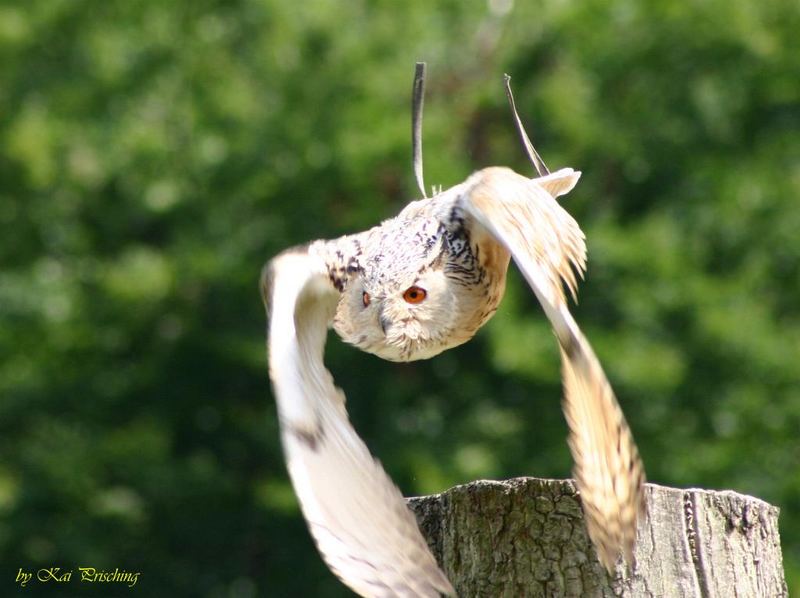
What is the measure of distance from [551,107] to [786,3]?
203 cm

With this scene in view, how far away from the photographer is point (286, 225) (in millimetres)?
11672

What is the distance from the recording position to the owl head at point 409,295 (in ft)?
13.7

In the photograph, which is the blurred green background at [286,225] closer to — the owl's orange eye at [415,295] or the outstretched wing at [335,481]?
the owl's orange eye at [415,295]

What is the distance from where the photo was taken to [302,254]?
446 centimetres

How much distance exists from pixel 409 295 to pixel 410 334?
13 centimetres

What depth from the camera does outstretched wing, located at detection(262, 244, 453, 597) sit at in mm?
3395

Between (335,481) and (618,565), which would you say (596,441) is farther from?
(335,481)

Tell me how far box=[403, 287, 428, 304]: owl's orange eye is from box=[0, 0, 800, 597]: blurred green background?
20.4 ft

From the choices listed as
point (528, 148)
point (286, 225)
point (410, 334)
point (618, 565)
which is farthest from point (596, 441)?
point (286, 225)

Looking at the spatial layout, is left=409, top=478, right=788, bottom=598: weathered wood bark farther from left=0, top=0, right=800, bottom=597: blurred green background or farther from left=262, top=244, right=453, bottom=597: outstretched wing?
left=0, top=0, right=800, bottom=597: blurred green background

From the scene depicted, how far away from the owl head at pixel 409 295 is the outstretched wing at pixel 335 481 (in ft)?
0.57

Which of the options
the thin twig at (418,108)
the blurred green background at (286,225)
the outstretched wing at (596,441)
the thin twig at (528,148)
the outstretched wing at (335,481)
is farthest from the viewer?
the blurred green background at (286,225)

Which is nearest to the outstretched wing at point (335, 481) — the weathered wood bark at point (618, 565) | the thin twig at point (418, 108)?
the weathered wood bark at point (618, 565)

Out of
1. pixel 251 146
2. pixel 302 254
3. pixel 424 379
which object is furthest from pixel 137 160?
pixel 302 254
